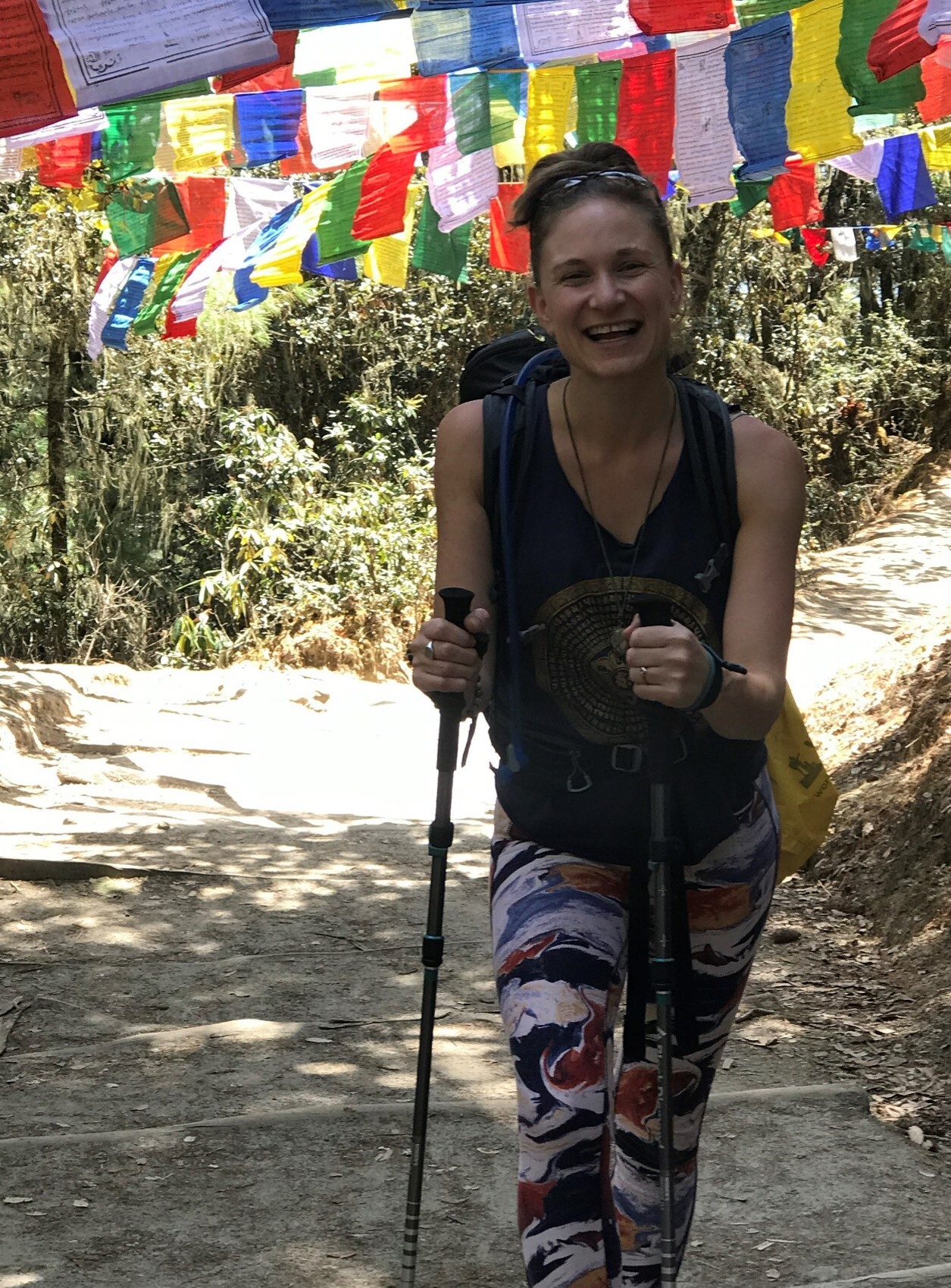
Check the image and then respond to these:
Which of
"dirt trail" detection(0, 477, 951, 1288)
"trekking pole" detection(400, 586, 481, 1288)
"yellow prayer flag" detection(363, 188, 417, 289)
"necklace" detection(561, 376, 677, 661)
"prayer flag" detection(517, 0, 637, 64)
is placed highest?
"prayer flag" detection(517, 0, 637, 64)

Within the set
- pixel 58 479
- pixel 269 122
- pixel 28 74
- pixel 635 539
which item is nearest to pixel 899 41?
pixel 28 74

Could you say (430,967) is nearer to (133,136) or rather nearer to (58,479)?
(133,136)

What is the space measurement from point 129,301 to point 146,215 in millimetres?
934

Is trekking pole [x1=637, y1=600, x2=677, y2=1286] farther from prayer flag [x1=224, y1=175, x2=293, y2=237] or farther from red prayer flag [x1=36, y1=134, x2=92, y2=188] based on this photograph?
prayer flag [x1=224, y1=175, x2=293, y2=237]

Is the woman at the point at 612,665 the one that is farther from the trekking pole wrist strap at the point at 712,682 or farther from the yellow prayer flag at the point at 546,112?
the yellow prayer flag at the point at 546,112

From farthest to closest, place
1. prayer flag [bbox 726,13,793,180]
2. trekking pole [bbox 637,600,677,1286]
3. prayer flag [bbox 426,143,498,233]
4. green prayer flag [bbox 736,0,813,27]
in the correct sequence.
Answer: prayer flag [bbox 426,143,498,233], prayer flag [bbox 726,13,793,180], green prayer flag [bbox 736,0,813,27], trekking pole [bbox 637,600,677,1286]

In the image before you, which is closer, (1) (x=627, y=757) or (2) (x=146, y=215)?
(1) (x=627, y=757)

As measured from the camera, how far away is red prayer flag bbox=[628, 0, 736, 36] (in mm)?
4832

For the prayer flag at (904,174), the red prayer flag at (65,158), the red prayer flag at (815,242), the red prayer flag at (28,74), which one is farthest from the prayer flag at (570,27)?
the red prayer flag at (815,242)

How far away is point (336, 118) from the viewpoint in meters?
6.73

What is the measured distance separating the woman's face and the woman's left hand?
47 centimetres

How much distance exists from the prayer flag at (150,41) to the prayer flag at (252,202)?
4.15 metres

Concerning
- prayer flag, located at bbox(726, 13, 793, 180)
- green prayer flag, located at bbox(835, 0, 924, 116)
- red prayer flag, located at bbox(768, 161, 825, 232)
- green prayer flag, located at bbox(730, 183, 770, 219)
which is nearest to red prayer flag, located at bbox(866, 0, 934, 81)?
green prayer flag, located at bbox(835, 0, 924, 116)

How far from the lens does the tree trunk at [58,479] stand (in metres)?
14.2
